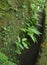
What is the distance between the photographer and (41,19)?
322 inches

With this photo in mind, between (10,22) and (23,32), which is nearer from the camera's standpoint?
(10,22)

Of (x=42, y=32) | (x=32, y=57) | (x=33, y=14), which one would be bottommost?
(x=32, y=57)

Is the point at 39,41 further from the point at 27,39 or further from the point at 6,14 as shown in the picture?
the point at 6,14

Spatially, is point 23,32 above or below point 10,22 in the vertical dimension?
below

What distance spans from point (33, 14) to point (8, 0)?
116 cm

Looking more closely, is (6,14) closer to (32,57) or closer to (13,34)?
(13,34)

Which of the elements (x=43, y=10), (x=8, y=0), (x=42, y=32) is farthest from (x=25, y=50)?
(x=43, y=10)

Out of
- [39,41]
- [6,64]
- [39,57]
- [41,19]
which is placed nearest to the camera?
[6,64]

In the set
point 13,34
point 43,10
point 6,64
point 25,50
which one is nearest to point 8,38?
point 13,34

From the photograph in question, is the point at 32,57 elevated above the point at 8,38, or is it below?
below

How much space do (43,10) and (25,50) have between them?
7.55 ft

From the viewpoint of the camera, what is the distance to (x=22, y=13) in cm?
721

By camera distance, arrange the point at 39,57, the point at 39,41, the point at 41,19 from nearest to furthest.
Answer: the point at 39,57 < the point at 39,41 < the point at 41,19

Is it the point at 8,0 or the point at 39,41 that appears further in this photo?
the point at 39,41
